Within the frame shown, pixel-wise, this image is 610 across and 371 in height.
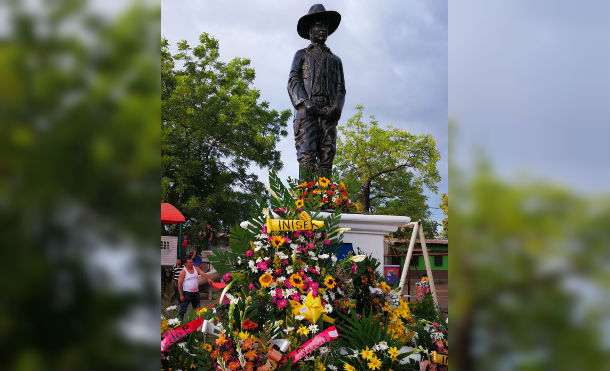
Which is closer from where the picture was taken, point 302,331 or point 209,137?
point 302,331

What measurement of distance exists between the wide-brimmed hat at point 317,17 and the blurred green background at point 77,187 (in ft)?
14.0

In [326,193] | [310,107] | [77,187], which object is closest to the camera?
[77,187]

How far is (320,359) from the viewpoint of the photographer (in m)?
2.12

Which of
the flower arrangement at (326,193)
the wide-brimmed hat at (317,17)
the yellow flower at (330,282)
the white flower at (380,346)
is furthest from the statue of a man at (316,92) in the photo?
the white flower at (380,346)

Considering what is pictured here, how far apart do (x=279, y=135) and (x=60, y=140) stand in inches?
843

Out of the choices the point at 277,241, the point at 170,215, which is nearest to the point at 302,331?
the point at 277,241

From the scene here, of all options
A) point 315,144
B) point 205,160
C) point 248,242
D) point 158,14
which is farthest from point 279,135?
point 158,14

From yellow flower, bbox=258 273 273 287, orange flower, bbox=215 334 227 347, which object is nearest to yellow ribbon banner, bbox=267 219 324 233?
yellow flower, bbox=258 273 273 287

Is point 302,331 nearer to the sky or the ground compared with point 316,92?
nearer to the ground

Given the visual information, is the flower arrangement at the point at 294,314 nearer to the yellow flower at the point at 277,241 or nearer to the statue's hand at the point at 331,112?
the yellow flower at the point at 277,241

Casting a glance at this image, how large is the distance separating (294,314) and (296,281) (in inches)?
10.2

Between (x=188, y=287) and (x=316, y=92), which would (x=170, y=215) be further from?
(x=316, y=92)

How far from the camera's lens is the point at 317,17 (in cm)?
466

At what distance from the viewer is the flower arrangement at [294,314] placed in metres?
2.01
